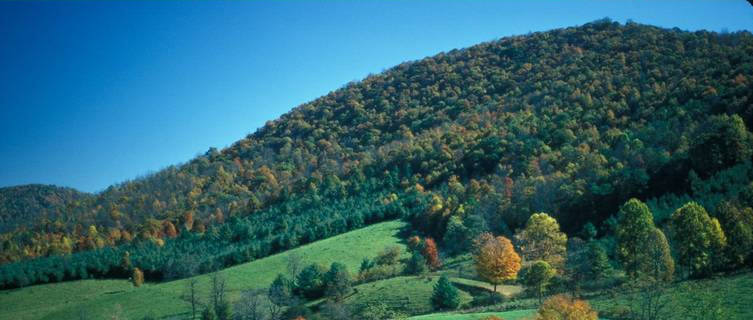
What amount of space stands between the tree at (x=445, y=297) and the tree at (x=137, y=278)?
56.2m

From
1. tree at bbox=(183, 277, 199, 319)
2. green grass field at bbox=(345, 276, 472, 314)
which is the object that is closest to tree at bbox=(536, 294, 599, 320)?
green grass field at bbox=(345, 276, 472, 314)

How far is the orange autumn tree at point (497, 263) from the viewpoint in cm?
5778

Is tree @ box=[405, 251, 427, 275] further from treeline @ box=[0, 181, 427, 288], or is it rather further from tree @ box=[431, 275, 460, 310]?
treeline @ box=[0, 181, 427, 288]

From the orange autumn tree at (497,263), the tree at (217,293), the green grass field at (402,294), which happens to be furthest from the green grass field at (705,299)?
the tree at (217,293)

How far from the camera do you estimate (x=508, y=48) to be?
582 feet

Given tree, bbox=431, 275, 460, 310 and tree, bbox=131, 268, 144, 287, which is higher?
tree, bbox=131, 268, 144, 287

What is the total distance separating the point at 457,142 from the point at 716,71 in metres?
56.1

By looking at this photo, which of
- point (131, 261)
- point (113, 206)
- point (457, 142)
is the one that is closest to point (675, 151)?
point (457, 142)

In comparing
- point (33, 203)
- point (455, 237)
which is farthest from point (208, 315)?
point (33, 203)

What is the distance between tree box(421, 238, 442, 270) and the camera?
2781 inches

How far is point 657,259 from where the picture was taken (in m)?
43.2

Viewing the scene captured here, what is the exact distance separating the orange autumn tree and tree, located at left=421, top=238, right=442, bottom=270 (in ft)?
35.5

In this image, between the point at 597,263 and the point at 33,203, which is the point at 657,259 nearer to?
the point at 597,263

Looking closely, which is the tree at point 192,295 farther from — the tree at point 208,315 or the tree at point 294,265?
the tree at point 294,265
